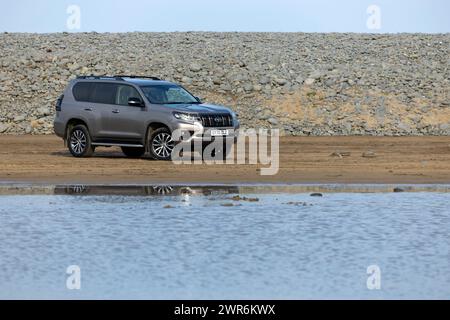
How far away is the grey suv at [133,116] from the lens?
2730cm

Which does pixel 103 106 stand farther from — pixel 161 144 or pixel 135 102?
pixel 161 144

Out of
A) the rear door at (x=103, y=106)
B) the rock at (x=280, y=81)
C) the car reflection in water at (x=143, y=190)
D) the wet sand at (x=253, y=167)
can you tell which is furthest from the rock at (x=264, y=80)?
the car reflection in water at (x=143, y=190)

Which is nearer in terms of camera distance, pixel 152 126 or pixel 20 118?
pixel 152 126

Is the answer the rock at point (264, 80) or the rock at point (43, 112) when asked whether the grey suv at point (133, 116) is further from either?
the rock at point (264, 80)

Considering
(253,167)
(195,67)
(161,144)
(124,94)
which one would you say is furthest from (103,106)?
(195,67)

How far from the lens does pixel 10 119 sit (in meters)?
45.9

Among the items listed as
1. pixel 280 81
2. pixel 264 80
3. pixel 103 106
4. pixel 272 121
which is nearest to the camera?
pixel 103 106

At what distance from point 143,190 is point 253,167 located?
590cm

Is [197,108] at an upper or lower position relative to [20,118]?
upper

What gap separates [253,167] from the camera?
27.0 m

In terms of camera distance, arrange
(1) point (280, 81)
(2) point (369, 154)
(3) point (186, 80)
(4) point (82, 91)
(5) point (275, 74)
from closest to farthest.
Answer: (4) point (82, 91), (2) point (369, 154), (1) point (280, 81), (3) point (186, 80), (5) point (275, 74)

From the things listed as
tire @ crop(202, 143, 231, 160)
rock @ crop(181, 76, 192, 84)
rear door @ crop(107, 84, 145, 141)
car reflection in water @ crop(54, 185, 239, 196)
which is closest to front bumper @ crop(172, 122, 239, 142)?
rear door @ crop(107, 84, 145, 141)

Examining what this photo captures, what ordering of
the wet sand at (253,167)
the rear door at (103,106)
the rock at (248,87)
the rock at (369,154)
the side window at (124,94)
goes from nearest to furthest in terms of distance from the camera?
the wet sand at (253,167)
the side window at (124,94)
the rear door at (103,106)
the rock at (369,154)
the rock at (248,87)

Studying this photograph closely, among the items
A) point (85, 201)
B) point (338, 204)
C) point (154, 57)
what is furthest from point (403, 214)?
point (154, 57)
